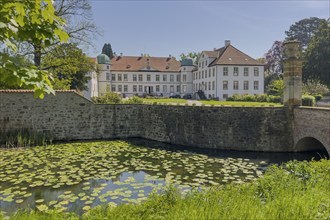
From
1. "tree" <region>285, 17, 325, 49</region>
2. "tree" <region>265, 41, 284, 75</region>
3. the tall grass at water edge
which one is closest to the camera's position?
the tall grass at water edge

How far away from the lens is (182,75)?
5412 cm

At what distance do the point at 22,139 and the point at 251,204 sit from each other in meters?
14.4

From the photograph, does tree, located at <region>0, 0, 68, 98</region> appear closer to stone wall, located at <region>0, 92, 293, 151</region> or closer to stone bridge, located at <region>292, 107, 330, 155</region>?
stone bridge, located at <region>292, 107, 330, 155</region>

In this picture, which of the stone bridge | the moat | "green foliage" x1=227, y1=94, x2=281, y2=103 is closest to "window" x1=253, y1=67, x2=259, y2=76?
"green foliage" x1=227, y1=94, x2=281, y2=103

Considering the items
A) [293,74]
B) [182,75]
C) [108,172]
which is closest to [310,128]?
[293,74]

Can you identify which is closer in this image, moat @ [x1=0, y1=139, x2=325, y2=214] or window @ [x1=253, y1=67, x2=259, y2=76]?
moat @ [x1=0, y1=139, x2=325, y2=214]

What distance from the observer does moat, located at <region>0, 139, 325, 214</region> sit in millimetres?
7266

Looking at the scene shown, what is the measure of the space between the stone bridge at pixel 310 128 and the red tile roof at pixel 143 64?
42.6 m

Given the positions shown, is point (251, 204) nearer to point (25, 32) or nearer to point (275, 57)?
point (25, 32)

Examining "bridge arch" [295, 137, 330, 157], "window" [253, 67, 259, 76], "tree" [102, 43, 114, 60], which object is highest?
"tree" [102, 43, 114, 60]

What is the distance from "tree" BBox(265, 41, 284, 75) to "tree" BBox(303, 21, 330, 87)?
1877 cm

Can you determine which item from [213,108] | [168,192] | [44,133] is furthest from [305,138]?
[44,133]

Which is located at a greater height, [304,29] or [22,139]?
[304,29]

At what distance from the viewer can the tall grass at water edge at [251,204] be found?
371 cm
